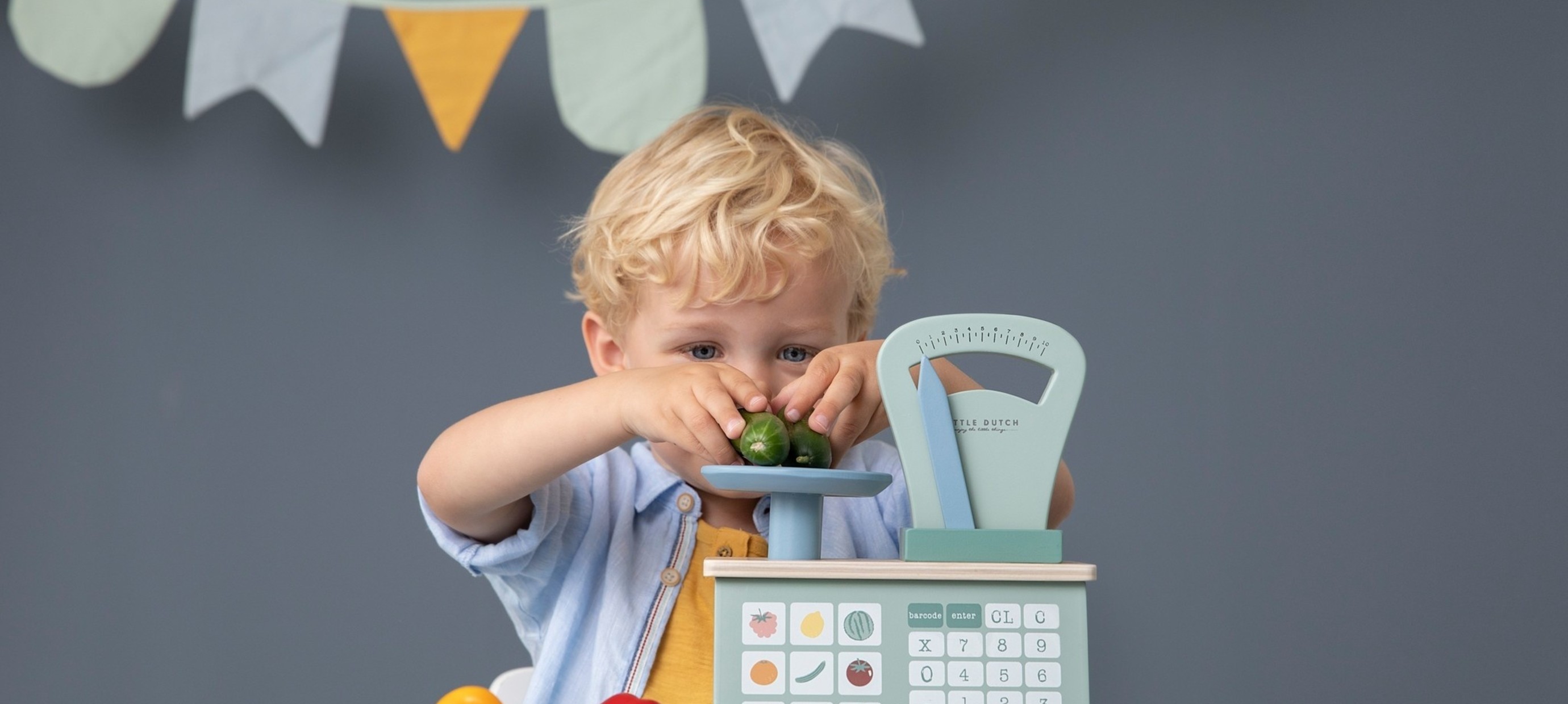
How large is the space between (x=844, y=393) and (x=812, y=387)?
0.06ft

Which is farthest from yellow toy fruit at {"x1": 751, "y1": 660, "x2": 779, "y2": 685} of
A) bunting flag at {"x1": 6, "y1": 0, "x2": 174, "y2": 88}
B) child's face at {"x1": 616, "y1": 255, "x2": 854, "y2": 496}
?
bunting flag at {"x1": 6, "y1": 0, "x2": 174, "y2": 88}

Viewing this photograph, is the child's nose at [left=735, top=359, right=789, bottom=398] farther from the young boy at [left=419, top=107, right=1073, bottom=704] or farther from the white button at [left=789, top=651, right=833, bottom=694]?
the white button at [left=789, top=651, right=833, bottom=694]

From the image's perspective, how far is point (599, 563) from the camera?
985 millimetres

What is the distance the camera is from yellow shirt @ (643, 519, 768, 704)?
93cm

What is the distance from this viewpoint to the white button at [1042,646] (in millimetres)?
562

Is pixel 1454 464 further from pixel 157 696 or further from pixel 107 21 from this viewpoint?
pixel 107 21

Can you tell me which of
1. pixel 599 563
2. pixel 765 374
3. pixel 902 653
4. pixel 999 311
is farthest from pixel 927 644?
pixel 999 311

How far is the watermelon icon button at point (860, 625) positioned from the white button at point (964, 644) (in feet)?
0.11

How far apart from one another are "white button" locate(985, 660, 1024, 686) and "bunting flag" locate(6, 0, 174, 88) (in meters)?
1.41

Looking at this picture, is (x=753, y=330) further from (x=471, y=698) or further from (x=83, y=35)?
(x=83, y=35)

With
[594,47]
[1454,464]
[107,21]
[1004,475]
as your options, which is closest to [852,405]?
[1004,475]

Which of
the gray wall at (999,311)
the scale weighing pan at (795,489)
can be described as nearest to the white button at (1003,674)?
the scale weighing pan at (795,489)

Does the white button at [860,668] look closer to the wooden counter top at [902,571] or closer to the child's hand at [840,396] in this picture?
the wooden counter top at [902,571]

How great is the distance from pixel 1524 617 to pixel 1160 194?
0.69 meters
